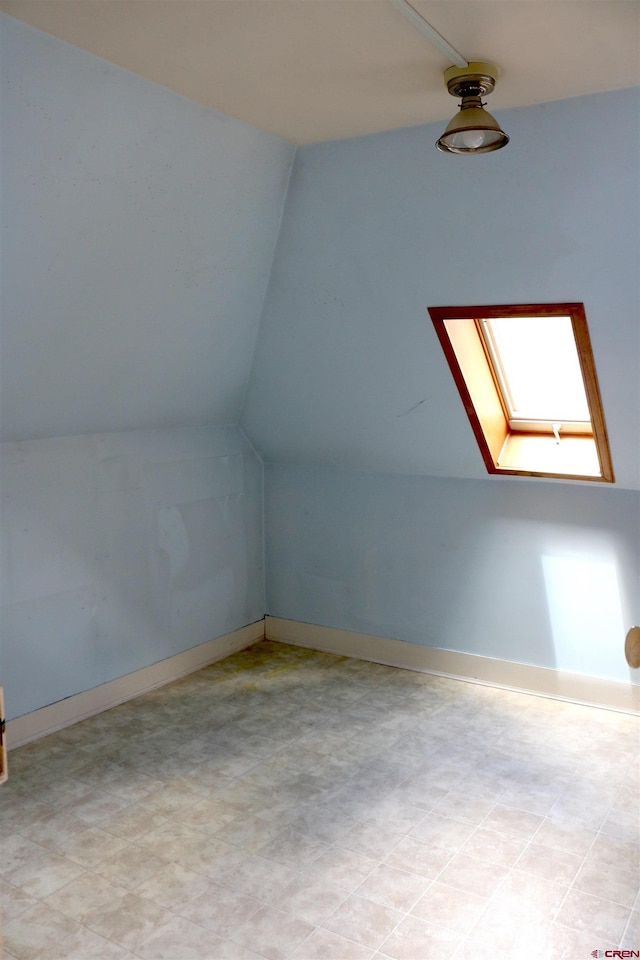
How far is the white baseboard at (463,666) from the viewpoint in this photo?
4.52 metres

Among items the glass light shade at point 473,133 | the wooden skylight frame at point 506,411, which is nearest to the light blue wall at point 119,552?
the wooden skylight frame at point 506,411

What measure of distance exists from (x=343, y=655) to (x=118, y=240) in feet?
9.96

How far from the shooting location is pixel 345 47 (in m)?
2.70

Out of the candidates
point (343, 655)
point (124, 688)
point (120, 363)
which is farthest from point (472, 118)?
point (343, 655)

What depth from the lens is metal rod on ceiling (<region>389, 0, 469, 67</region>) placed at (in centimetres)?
240

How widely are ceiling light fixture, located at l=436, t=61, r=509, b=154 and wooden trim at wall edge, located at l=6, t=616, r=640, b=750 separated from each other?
2951 millimetres

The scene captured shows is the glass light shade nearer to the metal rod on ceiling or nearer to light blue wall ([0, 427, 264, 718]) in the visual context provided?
the metal rod on ceiling

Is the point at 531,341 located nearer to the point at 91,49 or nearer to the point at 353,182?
the point at 353,182

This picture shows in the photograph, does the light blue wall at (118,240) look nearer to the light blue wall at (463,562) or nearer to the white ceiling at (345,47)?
the white ceiling at (345,47)

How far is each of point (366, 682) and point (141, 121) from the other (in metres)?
3.27

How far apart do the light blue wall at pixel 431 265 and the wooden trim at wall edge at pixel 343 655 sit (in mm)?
1112

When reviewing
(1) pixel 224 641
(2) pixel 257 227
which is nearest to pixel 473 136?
(2) pixel 257 227

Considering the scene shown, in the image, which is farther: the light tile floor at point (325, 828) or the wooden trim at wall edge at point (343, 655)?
the wooden trim at wall edge at point (343, 655)

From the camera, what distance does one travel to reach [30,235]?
126 inches
